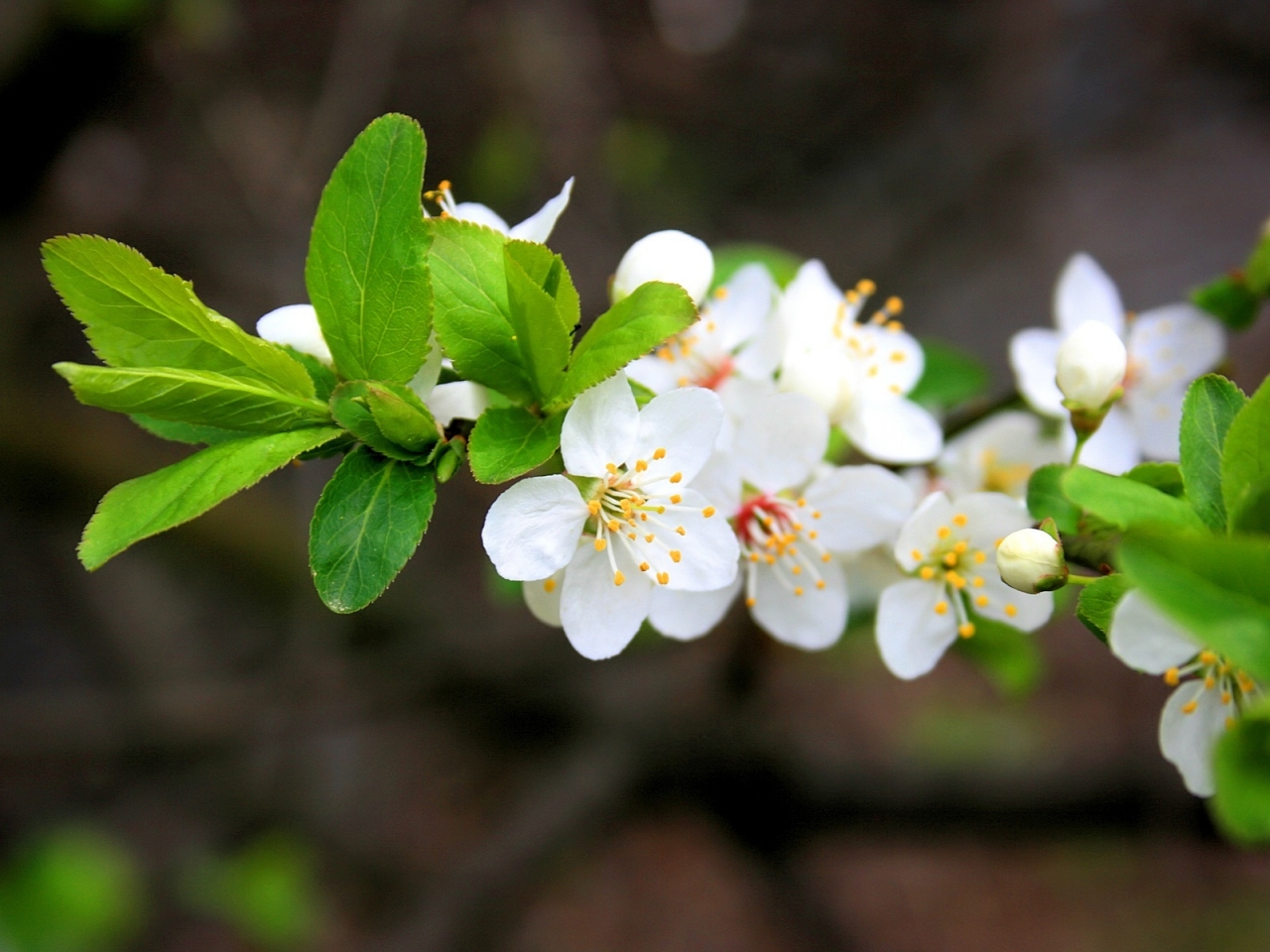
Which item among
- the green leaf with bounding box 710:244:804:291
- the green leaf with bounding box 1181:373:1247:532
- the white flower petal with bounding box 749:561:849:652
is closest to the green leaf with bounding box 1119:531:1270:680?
the green leaf with bounding box 1181:373:1247:532

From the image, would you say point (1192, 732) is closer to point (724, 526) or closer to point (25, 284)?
point (724, 526)

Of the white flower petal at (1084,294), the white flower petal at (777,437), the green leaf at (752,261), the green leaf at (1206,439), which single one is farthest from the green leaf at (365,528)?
the white flower petal at (1084,294)

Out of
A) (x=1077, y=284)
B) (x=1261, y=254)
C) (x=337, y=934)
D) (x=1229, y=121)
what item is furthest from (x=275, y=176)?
(x=1229, y=121)

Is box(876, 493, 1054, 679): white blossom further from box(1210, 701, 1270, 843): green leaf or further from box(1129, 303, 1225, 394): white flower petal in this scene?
box(1129, 303, 1225, 394): white flower petal

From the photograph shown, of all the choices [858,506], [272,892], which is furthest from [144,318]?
[272,892]

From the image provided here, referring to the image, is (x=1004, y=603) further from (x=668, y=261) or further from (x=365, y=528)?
(x=365, y=528)

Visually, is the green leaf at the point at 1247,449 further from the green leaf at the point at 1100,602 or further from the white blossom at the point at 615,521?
the white blossom at the point at 615,521
